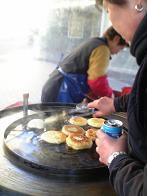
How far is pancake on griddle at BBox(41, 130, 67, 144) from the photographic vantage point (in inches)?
67.0

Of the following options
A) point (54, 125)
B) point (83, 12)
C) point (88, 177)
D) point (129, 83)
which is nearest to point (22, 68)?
point (83, 12)

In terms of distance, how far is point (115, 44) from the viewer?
295 cm

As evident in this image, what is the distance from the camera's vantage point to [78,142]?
5.37 ft

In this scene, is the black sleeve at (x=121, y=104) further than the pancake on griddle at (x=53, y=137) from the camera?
Yes

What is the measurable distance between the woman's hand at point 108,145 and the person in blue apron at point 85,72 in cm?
163

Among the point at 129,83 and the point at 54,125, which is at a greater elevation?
the point at 54,125

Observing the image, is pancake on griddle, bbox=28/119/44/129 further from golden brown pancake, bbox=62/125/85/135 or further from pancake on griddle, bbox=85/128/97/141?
pancake on griddle, bbox=85/128/97/141

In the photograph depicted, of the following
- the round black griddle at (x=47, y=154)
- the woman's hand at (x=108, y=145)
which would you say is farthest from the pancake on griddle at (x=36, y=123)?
the woman's hand at (x=108, y=145)

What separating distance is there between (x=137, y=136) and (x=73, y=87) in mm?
1863

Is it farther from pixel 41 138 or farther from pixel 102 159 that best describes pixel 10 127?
pixel 102 159

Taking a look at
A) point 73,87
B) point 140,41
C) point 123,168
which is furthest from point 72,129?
point 73,87

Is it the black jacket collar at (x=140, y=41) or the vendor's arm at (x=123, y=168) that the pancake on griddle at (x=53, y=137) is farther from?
the black jacket collar at (x=140, y=41)

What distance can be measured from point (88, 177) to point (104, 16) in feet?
13.9

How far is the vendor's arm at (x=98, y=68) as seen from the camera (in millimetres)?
2809
